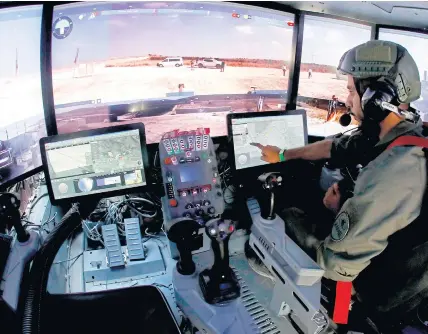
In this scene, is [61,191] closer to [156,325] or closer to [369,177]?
[156,325]

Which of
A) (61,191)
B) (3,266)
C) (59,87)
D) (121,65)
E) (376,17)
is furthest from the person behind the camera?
(376,17)

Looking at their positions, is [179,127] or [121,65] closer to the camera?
[121,65]

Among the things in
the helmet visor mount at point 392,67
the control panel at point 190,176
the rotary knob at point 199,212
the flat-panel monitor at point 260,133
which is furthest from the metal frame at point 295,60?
the rotary knob at point 199,212

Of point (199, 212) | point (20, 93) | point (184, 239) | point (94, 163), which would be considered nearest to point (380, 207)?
point (184, 239)

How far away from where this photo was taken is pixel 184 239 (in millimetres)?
1432

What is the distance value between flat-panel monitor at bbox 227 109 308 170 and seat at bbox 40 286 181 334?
971 millimetres

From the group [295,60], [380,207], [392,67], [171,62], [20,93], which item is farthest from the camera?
[295,60]

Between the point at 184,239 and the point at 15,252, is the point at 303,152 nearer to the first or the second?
the point at 184,239

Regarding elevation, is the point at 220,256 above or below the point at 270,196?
below

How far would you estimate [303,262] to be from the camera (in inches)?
48.7

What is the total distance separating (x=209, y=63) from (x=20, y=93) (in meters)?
1.07

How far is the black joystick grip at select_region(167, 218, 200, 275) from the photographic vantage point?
143cm

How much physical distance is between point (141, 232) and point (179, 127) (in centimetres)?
70

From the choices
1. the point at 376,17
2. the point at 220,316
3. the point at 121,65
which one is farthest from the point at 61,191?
the point at 376,17
